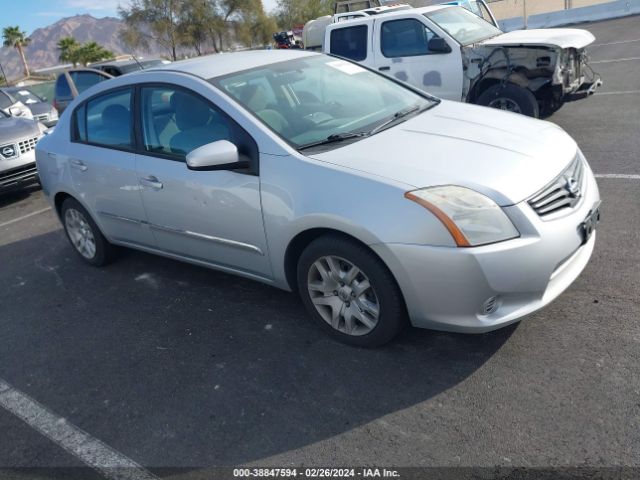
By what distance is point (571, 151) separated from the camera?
3432 mm

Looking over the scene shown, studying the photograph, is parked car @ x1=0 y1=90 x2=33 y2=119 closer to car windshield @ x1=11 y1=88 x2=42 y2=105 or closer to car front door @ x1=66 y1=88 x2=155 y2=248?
car windshield @ x1=11 y1=88 x2=42 y2=105

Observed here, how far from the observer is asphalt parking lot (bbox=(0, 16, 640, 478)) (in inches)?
104

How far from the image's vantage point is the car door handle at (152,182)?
159 inches

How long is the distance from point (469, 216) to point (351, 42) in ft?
22.1

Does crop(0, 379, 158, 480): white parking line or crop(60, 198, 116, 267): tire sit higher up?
crop(60, 198, 116, 267): tire

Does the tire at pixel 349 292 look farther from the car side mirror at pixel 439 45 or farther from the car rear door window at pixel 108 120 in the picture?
the car side mirror at pixel 439 45

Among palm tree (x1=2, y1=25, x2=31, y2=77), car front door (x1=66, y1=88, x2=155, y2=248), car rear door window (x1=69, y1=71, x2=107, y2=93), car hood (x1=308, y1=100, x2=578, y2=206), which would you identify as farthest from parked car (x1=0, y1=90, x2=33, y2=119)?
palm tree (x1=2, y1=25, x2=31, y2=77)

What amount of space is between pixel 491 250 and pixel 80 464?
219cm

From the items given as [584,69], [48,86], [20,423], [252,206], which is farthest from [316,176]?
[48,86]

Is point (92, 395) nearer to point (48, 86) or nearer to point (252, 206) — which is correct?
point (252, 206)

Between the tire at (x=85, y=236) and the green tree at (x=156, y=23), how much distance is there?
4720 cm

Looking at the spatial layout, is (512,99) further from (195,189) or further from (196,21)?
(196,21)

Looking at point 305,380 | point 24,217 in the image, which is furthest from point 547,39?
point 24,217

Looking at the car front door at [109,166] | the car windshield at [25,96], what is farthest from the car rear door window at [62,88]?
the car front door at [109,166]
